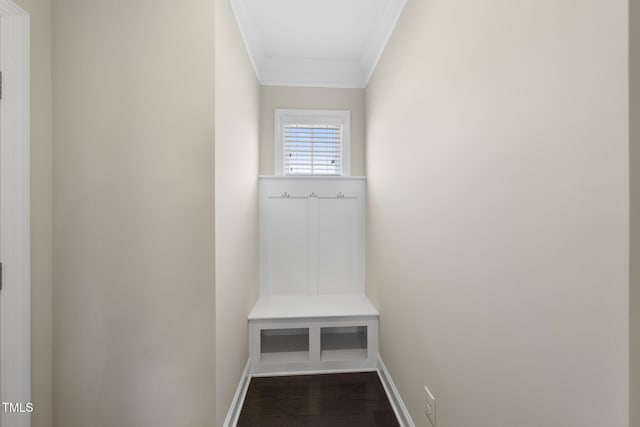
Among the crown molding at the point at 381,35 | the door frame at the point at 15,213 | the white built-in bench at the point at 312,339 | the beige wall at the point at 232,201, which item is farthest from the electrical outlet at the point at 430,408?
the crown molding at the point at 381,35

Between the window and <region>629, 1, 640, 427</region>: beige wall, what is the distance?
224 cm

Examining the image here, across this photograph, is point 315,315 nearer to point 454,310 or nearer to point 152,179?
point 454,310

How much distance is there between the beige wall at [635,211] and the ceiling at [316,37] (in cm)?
149

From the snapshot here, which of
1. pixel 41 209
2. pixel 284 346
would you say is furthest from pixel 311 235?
pixel 41 209

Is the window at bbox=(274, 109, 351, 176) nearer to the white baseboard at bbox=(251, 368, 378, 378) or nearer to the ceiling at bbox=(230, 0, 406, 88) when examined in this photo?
the ceiling at bbox=(230, 0, 406, 88)

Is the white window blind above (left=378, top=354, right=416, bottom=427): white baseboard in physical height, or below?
above

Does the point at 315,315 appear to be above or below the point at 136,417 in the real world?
above

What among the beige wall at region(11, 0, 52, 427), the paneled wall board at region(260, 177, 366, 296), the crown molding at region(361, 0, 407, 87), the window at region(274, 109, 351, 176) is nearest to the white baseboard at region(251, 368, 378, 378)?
the paneled wall board at region(260, 177, 366, 296)

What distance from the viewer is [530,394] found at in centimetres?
75

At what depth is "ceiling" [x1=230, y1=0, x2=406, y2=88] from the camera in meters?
1.85

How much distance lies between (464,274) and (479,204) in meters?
0.28

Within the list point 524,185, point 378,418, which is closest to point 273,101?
point 524,185

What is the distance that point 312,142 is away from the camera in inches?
108

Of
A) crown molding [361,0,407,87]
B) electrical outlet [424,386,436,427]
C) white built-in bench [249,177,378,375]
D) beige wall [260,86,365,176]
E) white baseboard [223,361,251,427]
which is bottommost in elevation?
white baseboard [223,361,251,427]
